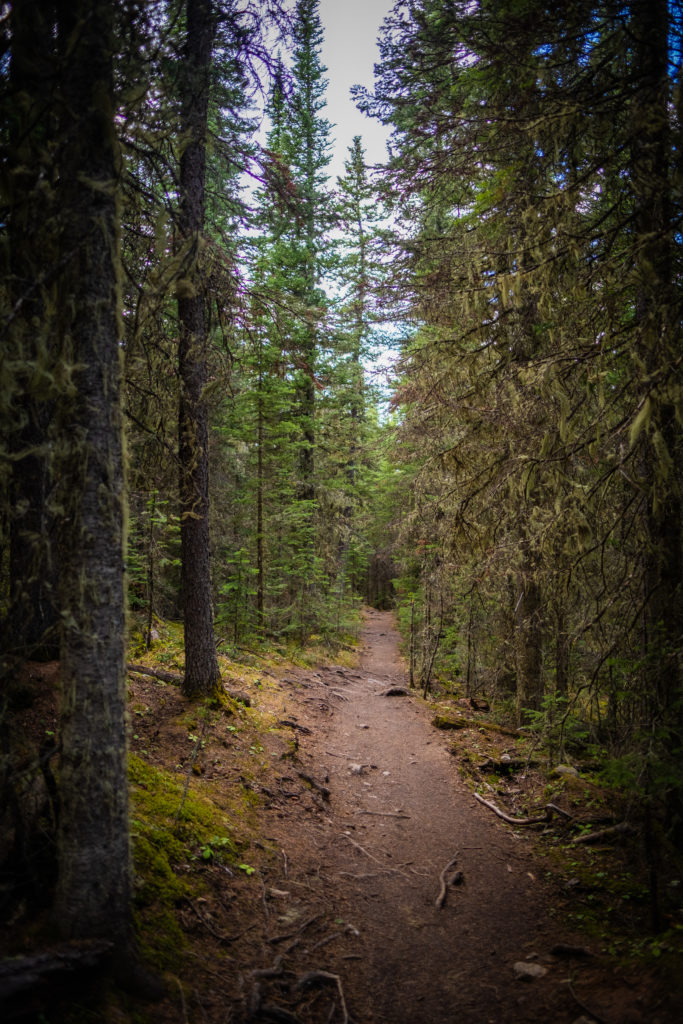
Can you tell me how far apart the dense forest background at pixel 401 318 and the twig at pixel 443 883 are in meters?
1.82

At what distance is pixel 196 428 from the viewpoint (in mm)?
7754

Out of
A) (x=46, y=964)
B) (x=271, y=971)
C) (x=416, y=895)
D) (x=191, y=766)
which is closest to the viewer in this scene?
(x=46, y=964)

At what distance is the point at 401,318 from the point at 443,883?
35.6 ft

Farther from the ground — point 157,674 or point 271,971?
point 157,674

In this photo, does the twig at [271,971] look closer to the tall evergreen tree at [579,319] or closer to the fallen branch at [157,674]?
the tall evergreen tree at [579,319]

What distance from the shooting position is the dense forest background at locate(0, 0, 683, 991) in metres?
3.10

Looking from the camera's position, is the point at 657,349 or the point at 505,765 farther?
the point at 505,765

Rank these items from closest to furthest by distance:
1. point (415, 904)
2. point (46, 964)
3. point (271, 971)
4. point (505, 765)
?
point (46, 964), point (271, 971), point (415, 904), point (505, 765)

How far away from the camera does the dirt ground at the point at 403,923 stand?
3602 mm

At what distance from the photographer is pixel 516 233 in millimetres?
7492

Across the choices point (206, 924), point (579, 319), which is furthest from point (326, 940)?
point (579, 319)

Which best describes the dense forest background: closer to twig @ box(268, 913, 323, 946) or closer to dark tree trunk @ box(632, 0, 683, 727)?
dark tree trunk @ box(632, 0, 683, 727)

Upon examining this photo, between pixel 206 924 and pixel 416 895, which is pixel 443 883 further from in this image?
pixel 206 924

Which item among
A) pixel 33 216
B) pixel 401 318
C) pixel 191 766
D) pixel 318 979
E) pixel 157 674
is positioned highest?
pixel 401 318
